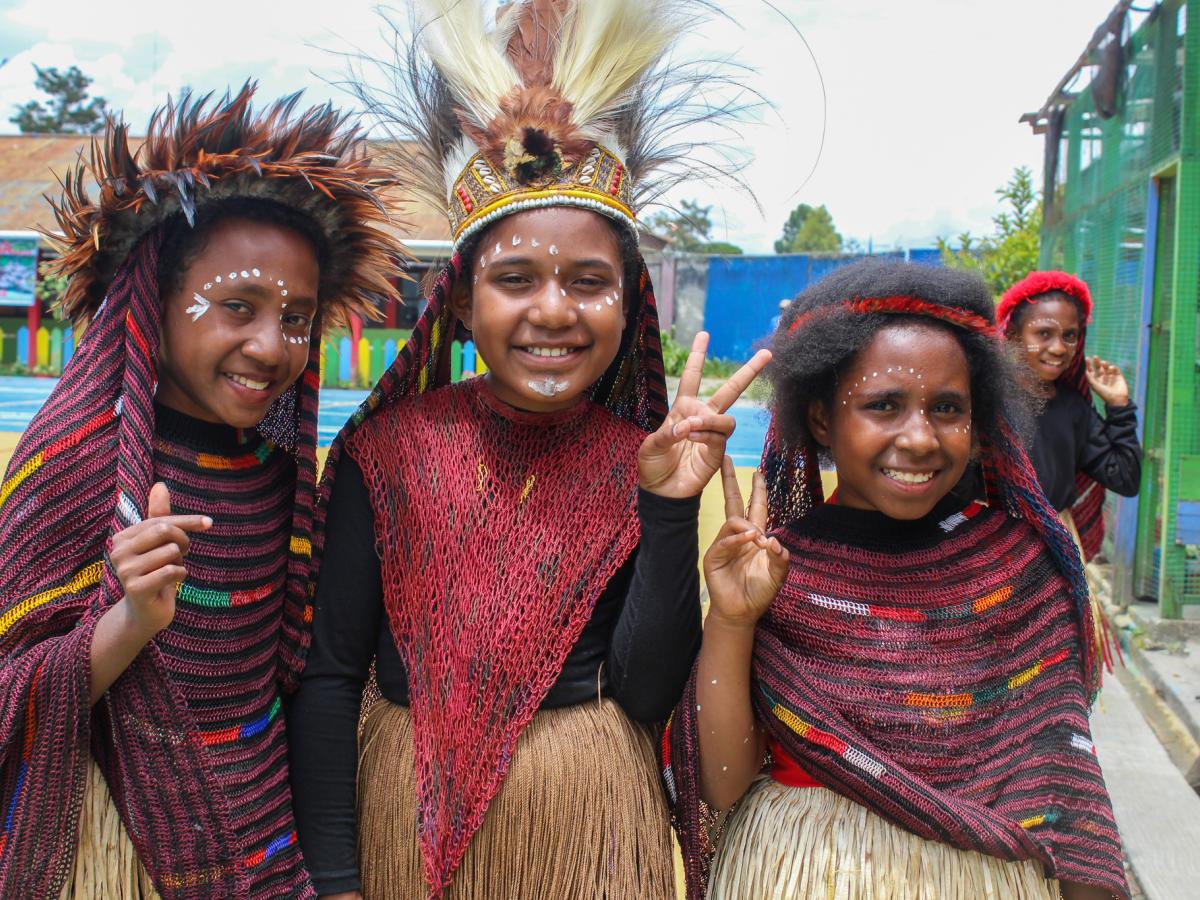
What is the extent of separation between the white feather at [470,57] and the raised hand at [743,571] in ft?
2.67

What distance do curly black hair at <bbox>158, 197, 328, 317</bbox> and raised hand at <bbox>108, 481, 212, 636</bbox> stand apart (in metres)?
0.49

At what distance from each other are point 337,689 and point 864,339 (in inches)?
43.8

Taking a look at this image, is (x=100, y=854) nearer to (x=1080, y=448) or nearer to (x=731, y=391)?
(x=731, y=391)

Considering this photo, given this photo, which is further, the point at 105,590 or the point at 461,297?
the point at 461,297

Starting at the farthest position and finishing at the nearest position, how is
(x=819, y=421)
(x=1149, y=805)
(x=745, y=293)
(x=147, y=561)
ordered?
(x=745, y=293) < (x=1149, y=805) < (x=819, y=421) < (x=147, y=561)

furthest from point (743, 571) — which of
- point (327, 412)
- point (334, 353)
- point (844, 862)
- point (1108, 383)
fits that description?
point (334, 353)

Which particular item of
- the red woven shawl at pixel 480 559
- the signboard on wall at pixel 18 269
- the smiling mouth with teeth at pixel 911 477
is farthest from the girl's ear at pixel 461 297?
the signboard on wall at pixel 18 269

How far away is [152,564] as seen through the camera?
1441 millimetres

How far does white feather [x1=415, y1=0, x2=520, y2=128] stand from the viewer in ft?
6.25

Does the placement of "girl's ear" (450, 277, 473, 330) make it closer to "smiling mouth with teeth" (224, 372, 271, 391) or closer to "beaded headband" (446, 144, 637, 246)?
"beaded headband" (446, 144, 637, 246)

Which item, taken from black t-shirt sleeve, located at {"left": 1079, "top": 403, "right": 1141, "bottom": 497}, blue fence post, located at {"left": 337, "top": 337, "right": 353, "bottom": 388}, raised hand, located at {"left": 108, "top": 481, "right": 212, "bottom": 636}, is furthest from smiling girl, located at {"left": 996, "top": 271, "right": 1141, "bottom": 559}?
blue fence post, located at {"left": 337, "top": 337, "right": 353, "bottom": 388}

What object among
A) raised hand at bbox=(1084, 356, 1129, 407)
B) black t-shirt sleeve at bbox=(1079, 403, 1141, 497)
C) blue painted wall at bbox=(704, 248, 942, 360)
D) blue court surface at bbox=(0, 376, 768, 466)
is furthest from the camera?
blue painted wall at bbox=(704, 248, 942, 360)

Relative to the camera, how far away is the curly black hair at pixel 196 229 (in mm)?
1734

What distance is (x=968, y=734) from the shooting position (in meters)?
1.76
